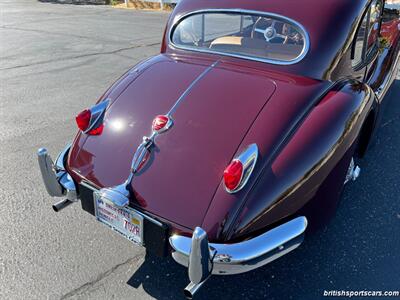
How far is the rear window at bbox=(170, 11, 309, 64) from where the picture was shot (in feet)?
8.75

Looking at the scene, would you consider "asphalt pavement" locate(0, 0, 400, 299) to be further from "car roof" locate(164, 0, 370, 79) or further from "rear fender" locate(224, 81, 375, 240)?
"car roof" locate(164, 0, 370, 79)

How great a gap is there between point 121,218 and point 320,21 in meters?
1.89

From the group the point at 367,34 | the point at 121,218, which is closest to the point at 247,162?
the point at 121,218

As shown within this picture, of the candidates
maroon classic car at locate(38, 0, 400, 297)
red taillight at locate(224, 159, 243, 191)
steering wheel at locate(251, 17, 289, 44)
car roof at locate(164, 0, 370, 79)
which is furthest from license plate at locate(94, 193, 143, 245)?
steering wheel at locate(251, 17, 289, 44)

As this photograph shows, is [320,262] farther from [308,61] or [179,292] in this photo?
[308,61]

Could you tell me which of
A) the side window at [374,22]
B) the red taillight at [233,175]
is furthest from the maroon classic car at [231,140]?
the side window at [374,22]

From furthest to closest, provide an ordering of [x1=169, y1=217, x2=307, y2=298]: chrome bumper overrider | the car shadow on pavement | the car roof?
the car roof < the car shadow on pavement < [x1=169, y1=217, x2=307, y2=298]: chrome bumper overrider

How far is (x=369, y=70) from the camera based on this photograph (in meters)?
3.39

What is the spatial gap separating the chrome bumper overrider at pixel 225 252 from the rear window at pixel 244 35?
1.24 meters

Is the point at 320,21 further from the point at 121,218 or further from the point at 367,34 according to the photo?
the point at 121,218

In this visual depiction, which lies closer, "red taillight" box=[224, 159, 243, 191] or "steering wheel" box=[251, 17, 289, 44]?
"red taillight" box=[224, 159, 243, 191]

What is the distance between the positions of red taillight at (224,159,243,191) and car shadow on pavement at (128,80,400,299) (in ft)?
2.13

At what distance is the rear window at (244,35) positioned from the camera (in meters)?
2.67

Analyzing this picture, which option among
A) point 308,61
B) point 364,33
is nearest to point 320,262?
point 308,61
